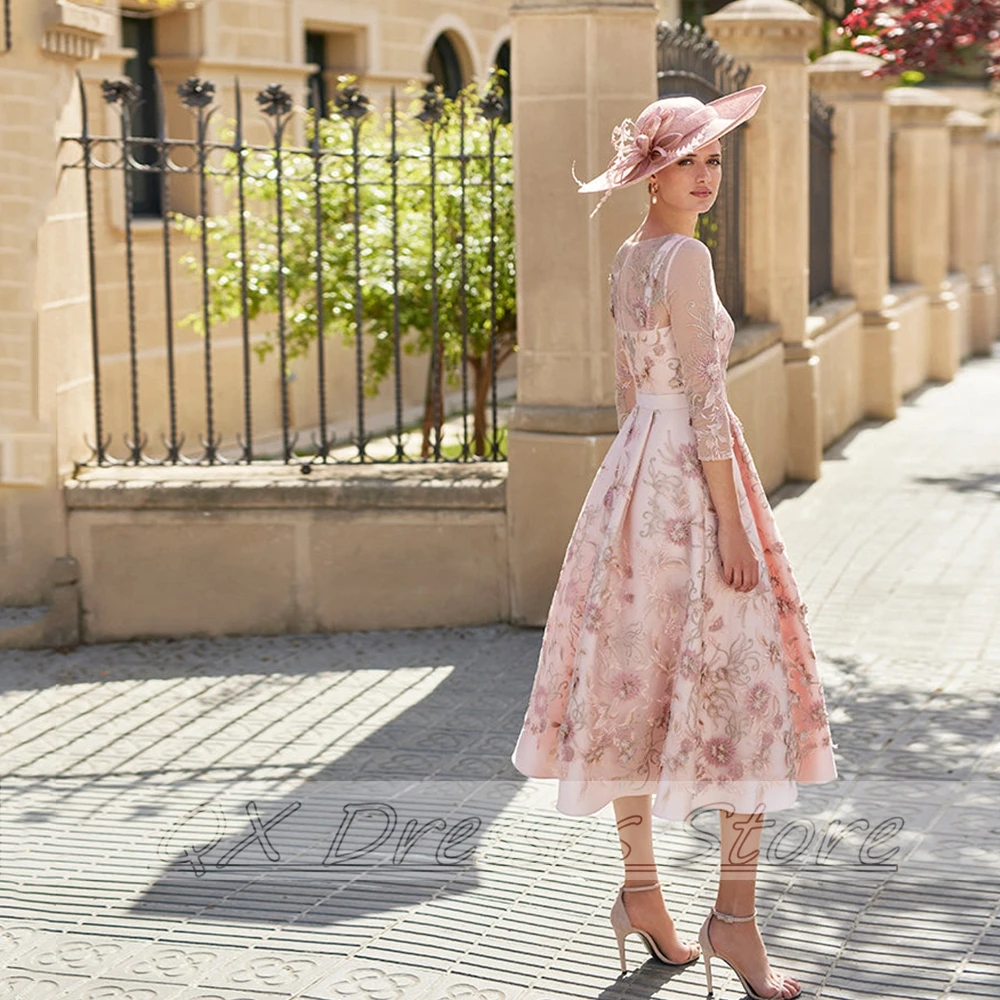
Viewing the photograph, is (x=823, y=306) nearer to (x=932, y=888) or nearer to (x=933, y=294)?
(x=933, y=294)

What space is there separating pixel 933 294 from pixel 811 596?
10.9m

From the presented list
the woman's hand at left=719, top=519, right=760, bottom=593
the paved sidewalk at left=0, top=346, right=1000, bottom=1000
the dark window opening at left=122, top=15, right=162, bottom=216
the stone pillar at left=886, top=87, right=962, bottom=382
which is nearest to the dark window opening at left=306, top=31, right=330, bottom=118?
the dark window opening at left=122, top=15, right=162, bottom=216

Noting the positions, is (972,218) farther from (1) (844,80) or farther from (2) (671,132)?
(2) (671,132)

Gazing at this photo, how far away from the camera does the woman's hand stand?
4.18 metres

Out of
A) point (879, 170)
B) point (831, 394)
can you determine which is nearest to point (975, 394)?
point (879, 170)

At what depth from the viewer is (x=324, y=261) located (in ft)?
31.1

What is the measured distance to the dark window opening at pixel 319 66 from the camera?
16906 mm

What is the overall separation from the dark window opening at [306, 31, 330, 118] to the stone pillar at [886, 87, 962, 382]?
531cm

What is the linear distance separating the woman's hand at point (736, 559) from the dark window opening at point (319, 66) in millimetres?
13200

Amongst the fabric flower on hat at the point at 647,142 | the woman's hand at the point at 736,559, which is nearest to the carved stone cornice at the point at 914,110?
the fabric flower on hat at the point at 647,142

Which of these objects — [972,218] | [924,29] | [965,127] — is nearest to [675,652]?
[924,29]

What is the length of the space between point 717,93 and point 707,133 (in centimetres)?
581

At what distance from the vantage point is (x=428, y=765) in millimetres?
6035

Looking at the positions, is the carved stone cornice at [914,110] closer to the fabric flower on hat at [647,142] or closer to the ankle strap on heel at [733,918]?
the fabric flower on hat at [647,142]
